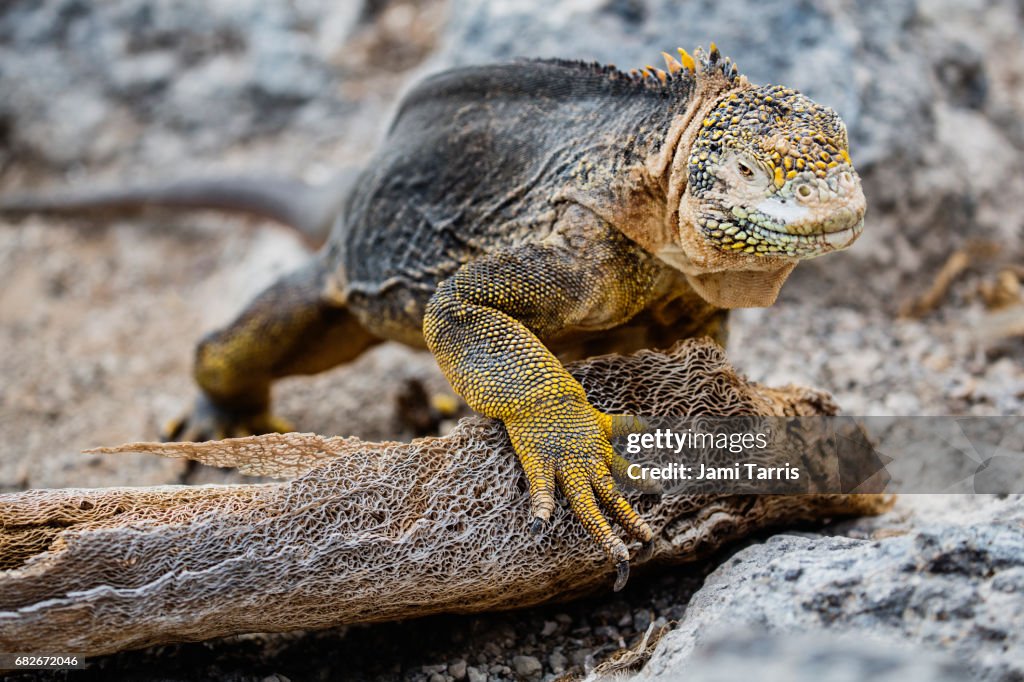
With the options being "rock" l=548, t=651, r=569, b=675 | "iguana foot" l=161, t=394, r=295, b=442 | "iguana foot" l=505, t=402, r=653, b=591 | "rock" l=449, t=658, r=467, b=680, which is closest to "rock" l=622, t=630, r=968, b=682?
"iguana foot" l=505, t=402, r=653, b=591

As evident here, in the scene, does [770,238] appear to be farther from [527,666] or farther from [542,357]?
[527,666]

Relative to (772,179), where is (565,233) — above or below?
below

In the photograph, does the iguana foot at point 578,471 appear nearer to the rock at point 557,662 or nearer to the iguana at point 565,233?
the iguana at point 565,233

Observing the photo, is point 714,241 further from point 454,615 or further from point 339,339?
point 339,339

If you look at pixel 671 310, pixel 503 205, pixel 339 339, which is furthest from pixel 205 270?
pixel 671 310

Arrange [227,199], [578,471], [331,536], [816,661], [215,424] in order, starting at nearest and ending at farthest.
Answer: [816,661]
[331,536]
[578,471]
[215,424]
[227,199]

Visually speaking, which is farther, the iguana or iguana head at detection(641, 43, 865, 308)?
the iguana

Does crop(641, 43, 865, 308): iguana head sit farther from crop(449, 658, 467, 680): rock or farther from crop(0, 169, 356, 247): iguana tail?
crop(0, 169, 356, 247): iguana tail

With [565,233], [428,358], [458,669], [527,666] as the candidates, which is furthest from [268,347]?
[527,666]
